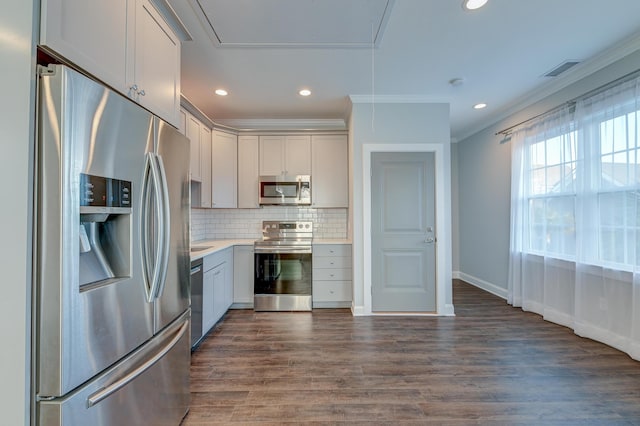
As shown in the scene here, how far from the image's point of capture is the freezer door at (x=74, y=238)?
91cm

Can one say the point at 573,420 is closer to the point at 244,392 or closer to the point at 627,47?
the point at 244,392

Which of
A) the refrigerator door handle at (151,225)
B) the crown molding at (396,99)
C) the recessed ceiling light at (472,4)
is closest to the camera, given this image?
the refrigerator door handle at (151,225)

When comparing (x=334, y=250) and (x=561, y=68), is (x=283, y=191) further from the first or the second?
(x=561, y=68)

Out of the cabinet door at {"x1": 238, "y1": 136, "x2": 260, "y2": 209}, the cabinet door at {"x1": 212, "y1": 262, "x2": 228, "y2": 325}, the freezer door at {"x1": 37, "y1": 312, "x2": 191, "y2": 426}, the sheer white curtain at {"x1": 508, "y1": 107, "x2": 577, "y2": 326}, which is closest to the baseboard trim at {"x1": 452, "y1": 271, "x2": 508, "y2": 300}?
the sheer white curtain at {"x1": 508, "y1": 107, "x2": 577, "y2": 326}

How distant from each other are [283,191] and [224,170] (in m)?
0.88

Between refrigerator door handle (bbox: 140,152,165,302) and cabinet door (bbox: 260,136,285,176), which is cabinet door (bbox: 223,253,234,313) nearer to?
cabinet door (bbox: 260,136,285,176)

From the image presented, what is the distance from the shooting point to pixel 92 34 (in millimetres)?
1156

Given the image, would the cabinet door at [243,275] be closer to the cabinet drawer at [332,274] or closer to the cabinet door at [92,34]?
the cabinet drawer at [332,274]

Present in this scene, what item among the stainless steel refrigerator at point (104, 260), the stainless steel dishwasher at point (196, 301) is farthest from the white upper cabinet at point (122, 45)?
the stainless steel dishwasher at point (196, 301)

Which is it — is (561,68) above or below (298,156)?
above

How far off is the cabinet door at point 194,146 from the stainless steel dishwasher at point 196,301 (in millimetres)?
1268

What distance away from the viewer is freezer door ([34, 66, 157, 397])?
2.98 ft

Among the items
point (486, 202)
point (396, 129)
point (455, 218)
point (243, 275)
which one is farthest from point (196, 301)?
point (455, 218)

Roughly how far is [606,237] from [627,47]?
5.47ft
